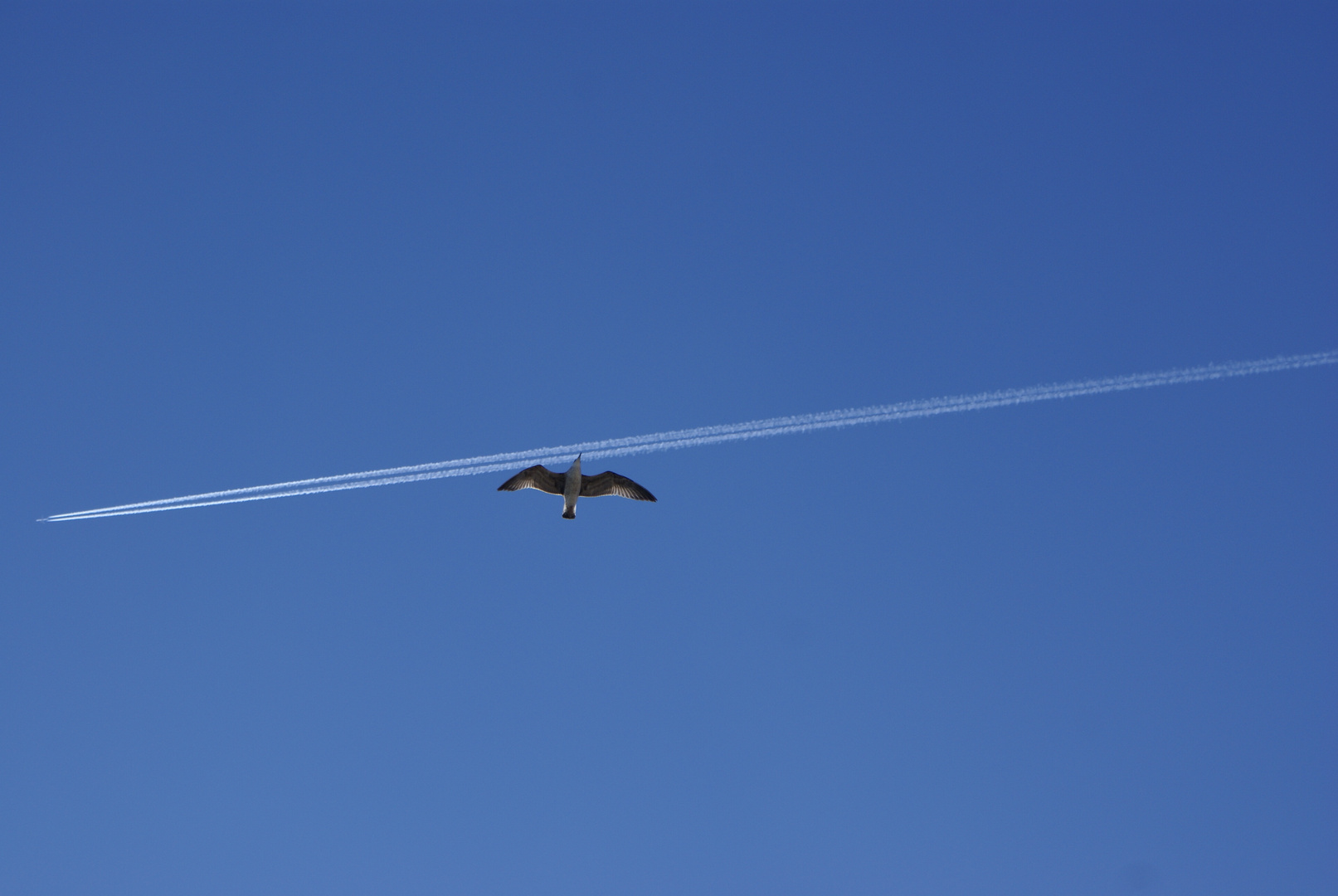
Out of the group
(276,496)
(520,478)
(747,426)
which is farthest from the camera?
(520,478)

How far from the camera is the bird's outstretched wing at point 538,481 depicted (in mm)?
50062

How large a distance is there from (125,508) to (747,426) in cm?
2641

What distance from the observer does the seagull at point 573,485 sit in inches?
1975

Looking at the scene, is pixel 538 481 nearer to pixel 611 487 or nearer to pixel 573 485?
pixel 573 485

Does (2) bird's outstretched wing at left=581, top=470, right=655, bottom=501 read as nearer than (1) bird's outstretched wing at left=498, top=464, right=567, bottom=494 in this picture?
No

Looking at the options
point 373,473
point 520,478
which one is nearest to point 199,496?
point 373,473

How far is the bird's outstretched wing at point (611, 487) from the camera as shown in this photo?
52.0 metres

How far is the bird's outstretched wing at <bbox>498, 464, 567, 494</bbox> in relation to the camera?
1971 inches

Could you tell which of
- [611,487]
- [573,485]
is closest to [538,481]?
[573,485]

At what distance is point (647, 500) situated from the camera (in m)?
52.9

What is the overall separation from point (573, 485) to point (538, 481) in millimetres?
1769

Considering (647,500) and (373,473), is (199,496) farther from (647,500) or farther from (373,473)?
(647,500)

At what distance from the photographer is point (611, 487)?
2057 inches

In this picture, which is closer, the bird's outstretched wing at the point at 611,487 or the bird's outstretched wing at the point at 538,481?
the bird's outstretched wing at the point at 538,481
